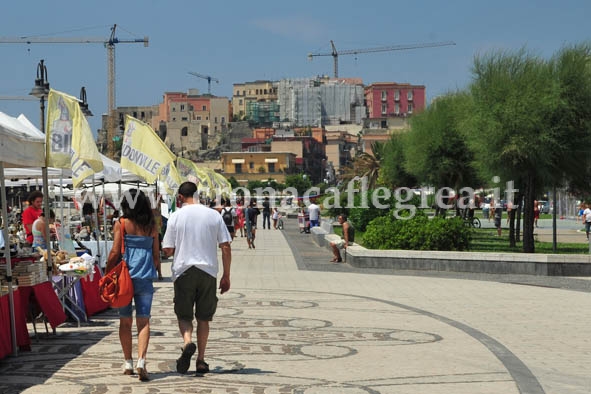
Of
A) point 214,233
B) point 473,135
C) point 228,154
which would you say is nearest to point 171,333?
point 214,233

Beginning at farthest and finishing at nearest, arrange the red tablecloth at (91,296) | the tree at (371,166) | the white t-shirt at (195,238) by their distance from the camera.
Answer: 1. the tree at (371,166)
2. the red tablecloth at (91,296)
3. the white t-shirt at (195,238)

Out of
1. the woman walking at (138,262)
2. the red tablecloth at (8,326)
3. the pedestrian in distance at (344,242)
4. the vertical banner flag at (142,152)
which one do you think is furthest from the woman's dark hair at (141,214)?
the pedestrian in distance at (344,242)

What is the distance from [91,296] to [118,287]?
481 cm

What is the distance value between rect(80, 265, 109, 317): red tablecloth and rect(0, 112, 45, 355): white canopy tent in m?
2.49

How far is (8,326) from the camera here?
972 centimetres

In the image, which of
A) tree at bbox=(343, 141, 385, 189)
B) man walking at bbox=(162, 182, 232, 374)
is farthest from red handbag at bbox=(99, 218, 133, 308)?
tree at bbox=(343, 141, 385, 189)

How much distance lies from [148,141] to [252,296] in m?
3.66

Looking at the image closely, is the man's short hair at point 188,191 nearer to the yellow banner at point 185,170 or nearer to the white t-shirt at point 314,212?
the yellow banner at point 185,170

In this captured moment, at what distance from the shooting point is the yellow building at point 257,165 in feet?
577

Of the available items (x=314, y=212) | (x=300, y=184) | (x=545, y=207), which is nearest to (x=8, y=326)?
(x=314, y=212)

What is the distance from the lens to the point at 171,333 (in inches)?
449

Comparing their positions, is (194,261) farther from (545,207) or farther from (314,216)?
(545,207)

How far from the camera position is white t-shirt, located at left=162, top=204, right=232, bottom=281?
28.0 feet

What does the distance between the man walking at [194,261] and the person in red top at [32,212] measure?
20.8ft
